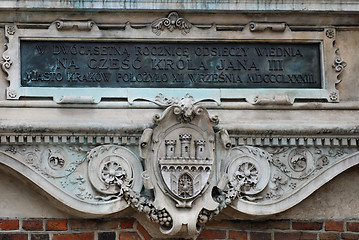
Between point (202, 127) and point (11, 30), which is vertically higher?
point (11, 30)

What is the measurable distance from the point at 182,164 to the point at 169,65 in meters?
0.80

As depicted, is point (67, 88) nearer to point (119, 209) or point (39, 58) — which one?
point (39, 58)

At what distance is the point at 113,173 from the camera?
708cm

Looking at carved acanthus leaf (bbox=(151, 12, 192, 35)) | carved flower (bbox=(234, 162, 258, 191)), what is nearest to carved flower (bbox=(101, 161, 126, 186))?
carved flower (bbox=(234, 162, 258, 191))

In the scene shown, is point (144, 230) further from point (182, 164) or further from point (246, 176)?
point (246, 176)

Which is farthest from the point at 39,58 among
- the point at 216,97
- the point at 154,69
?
the point at 216,97

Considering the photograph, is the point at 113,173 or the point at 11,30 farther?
the point at 11,30

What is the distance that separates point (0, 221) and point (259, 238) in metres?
1.88

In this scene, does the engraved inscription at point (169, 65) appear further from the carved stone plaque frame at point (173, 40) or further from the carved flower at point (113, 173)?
the carved flower at point (113, 173)

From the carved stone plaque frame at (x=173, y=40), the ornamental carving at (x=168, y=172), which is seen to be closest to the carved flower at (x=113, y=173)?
the ornamental carving at (x=168, y=172)

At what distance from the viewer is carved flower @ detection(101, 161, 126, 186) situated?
7062mm

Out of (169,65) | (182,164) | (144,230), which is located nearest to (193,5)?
(169,65)

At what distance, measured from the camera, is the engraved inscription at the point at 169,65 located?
23.9 ft

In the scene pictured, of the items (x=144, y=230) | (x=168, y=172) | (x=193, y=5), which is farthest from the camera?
(x=193, y=5)
